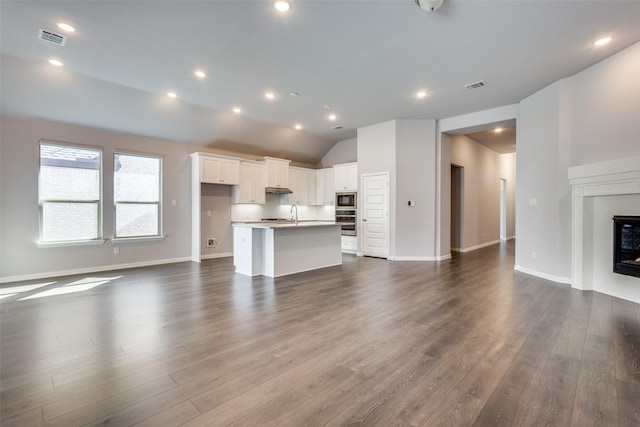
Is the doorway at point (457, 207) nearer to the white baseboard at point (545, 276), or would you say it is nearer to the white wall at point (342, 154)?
the white baseboard at point (545, 276)

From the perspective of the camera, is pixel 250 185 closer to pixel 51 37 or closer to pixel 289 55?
pixel 289 55

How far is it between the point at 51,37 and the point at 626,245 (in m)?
7.59

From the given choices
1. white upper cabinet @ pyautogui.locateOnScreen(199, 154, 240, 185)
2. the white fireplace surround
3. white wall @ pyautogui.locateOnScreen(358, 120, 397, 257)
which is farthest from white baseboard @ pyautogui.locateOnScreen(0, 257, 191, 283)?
the white fireplace surround

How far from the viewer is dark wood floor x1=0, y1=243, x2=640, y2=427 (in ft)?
5.41

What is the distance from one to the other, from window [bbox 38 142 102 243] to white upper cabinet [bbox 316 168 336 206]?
5.54 metres

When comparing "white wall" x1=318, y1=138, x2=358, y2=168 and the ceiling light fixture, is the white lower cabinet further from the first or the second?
the ceiling light fixture

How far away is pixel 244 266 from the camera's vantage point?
525 cm

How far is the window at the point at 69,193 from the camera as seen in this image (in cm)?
505

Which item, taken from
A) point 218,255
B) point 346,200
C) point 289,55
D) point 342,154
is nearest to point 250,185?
point 218,255

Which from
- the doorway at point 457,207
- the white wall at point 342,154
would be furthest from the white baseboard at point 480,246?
the white wall at point 342,154

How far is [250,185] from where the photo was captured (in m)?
7.69

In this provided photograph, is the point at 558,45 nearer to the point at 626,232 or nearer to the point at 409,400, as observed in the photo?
the point at 626,232

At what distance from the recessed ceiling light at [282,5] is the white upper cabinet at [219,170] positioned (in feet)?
14.7

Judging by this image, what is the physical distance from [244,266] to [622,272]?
18.0 feet
